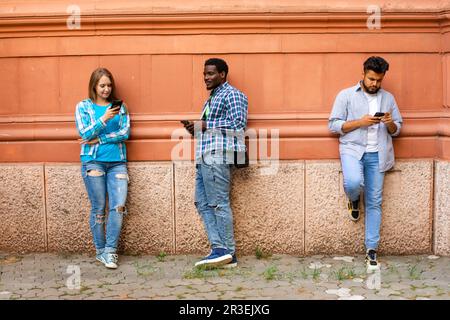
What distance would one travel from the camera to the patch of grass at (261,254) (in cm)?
646

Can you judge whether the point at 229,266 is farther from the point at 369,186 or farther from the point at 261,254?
the point at 369,186

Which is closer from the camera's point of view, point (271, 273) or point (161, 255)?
point (271, 273)

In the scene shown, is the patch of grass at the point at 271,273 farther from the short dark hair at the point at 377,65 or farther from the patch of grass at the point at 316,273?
the short dark hair at the point at 377,65

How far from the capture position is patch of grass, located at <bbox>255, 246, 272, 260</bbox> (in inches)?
254

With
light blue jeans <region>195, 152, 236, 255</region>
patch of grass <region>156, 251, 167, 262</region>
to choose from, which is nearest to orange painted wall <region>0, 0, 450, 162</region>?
light blue jeans <region>195, 152, 236, 255</region>

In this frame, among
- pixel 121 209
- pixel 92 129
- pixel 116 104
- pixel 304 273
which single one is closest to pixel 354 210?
pixel 304 273

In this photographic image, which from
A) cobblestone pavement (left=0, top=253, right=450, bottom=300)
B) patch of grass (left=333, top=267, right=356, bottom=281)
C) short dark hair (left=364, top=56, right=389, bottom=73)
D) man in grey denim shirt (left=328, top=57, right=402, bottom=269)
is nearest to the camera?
cobblestone pavement (left=0, top=253, right=450, bottom=300)

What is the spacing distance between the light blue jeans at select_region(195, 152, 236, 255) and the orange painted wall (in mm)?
568

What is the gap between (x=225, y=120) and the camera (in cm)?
603

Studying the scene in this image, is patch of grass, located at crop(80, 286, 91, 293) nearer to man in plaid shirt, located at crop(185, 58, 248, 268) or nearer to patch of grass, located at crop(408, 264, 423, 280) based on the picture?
man in plaid shirt, located at crop(185, 58, 248, 268)

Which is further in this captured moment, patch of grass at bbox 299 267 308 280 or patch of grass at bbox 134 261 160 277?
patch of grass at bbox 134 261 160 277

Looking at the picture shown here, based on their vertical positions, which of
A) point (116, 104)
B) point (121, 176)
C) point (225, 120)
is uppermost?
point (116, 104)

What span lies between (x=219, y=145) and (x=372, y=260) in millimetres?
1814

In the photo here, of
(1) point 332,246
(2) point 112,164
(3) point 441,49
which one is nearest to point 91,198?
(2) point 112,164
